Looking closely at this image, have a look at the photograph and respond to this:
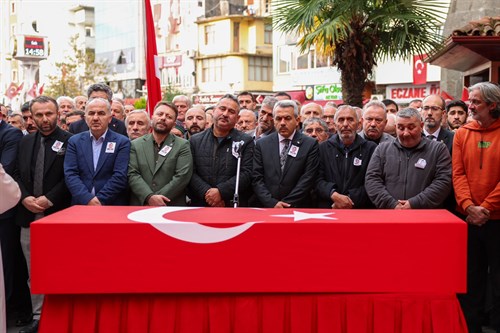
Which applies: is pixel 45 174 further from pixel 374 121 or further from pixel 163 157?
pixel 374 121

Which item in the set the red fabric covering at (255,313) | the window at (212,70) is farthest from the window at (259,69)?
the red fabric covering at (255,313)

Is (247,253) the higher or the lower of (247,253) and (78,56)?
the lower

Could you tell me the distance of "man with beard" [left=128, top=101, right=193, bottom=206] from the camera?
6.68 m

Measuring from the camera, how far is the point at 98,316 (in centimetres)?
485

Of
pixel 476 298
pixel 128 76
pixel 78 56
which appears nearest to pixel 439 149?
pixel 476 298

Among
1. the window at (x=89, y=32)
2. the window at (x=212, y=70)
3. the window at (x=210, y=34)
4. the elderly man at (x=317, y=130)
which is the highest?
the window at (x=89, y=32)

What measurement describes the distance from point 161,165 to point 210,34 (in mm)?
53007

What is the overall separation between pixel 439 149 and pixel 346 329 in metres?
2.20

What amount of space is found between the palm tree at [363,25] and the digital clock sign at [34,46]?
44.9 metres

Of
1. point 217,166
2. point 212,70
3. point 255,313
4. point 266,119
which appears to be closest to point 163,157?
point 217,166

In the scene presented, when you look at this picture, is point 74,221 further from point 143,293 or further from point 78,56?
point 78,56

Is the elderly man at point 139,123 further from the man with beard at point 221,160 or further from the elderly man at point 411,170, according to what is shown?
the elderly man at point 411,170

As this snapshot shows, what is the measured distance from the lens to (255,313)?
4785 millimetres

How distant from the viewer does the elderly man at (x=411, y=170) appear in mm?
6207
